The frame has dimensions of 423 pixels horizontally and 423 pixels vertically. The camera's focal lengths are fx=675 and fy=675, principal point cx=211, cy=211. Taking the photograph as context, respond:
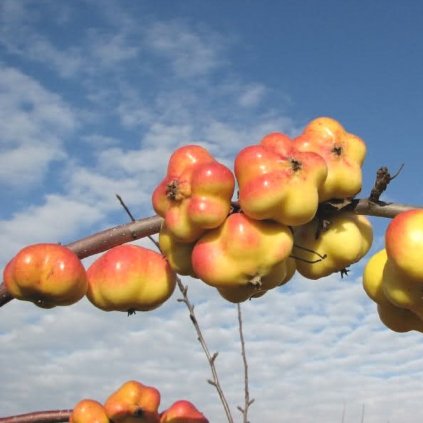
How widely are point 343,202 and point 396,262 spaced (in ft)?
0.89

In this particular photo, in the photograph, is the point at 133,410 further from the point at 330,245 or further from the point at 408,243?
the point at 408,243

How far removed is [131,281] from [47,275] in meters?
0.31

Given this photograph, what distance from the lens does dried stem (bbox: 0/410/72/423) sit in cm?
345

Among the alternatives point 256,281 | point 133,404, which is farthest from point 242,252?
point 133,404

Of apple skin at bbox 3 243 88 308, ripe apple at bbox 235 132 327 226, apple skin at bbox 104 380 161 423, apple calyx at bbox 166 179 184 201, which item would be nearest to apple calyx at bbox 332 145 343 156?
ripe apple at bbox 235 132 327 226

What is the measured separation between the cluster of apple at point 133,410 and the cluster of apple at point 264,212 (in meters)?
1.65

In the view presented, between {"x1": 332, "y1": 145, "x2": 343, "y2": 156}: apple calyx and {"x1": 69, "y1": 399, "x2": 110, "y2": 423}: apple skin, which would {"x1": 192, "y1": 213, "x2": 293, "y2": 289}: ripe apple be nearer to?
{"x1": 332, "y1": 145, "x2": 343, "y2": 156}: apple calyx

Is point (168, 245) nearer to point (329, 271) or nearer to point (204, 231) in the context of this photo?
point (204, 231)

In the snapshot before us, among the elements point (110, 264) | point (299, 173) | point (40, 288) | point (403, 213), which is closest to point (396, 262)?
point (403, 213)

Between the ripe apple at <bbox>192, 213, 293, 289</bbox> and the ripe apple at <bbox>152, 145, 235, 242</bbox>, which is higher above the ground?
the ripe apple at <bbox>152, 145, 235, 242</bbox>

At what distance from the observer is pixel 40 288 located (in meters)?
2.41

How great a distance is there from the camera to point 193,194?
6.24 feet

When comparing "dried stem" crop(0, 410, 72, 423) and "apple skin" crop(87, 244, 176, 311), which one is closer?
"apple skin" crop(87, 244, 176, 311)

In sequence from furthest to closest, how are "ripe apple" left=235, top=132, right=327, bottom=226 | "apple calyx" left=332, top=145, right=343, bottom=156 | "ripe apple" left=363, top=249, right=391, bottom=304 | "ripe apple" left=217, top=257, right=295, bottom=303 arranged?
"ripe apple" left=363, top=249, right=391, bottom=304, "apple calyx" left=332, top=145, right=343, bottom=156, "ripe apple" left=217, top=257, right=295, bottom=303, "ripe apple" left=235, top=132, right=327, bottom=226
